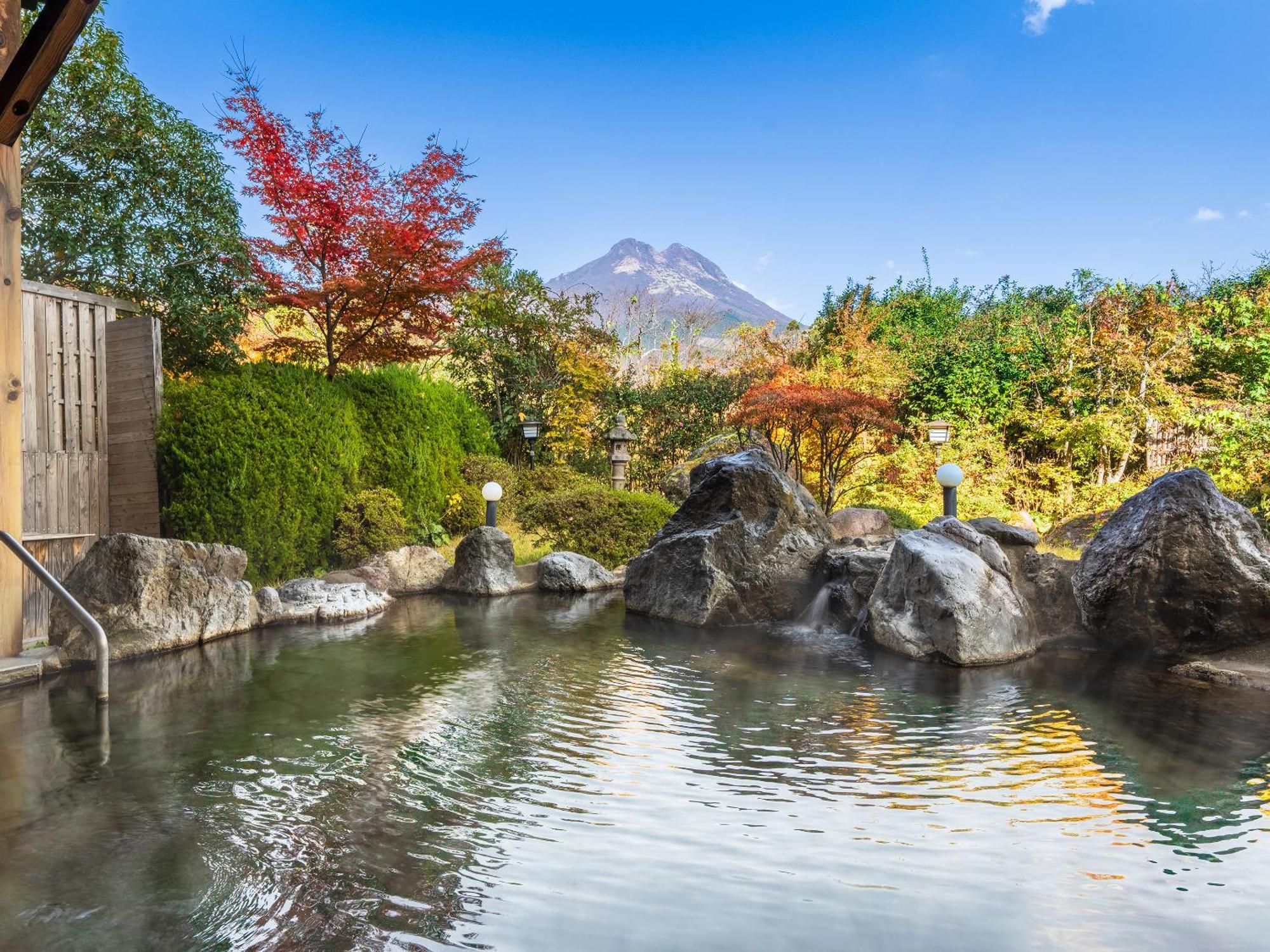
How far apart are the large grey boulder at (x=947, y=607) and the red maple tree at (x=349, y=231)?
260 inches

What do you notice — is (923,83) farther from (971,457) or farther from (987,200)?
(971,457)

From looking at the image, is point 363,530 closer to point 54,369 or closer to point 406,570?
point 406,570

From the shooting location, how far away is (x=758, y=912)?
8.77ft

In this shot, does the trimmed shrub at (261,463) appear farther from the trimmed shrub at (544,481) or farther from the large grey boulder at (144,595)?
the trimmed shrub at (544,481)

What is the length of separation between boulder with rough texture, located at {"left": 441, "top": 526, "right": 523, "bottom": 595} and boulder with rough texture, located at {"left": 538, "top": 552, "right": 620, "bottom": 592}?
335 millimetres

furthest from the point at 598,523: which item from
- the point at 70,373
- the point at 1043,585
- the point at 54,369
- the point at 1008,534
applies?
the point at 54,369

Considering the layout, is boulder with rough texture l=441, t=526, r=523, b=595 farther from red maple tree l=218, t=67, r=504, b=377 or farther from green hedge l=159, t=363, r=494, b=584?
red maple tree l=218, t=67, r=504, b=377

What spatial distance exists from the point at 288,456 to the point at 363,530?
135 centimetres

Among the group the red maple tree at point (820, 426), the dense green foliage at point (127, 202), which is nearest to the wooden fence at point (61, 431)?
the dense green foliage at point (127, 202)

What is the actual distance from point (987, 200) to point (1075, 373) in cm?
906

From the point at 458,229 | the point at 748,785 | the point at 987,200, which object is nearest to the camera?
the point at 748,785

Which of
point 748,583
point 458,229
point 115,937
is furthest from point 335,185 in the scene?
point 115,937

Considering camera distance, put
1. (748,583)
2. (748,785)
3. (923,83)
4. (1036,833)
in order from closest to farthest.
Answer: (1036,833) → (748,785) → (748,583) → (923,83)

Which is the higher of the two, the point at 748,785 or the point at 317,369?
the point at 317,369
